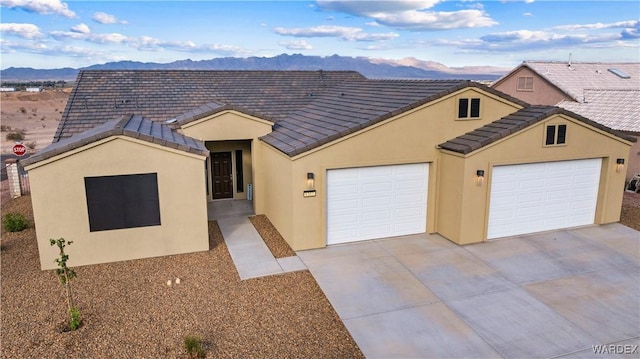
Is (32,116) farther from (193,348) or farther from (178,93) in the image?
(193,348)

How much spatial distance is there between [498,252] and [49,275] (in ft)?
36.0

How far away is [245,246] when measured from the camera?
1188 cm

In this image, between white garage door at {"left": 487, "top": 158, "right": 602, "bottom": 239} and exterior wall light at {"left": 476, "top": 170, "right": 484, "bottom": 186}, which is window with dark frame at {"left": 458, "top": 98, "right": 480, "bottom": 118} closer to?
white garage door at {"left": 487, "top": 158, "right": 602, "bottom": 239}

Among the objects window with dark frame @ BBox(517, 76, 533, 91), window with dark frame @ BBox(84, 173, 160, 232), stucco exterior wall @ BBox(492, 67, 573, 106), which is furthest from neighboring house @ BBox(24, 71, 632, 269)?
window with dark frame @ BBox(517, 76, 533, 91)

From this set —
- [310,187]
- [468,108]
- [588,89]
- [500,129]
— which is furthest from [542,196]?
[588,89]

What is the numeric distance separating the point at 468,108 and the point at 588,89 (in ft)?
58.9

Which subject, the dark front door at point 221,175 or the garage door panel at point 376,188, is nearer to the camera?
the garage door panel at point 376,188

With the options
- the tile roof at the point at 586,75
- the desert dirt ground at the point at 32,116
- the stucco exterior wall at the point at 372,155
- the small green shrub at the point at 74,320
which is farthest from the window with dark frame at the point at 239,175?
the desert dirt ground at the point at 32,116

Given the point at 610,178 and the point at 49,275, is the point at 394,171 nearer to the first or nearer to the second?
the point at 610,178

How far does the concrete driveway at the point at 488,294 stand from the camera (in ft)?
23.9

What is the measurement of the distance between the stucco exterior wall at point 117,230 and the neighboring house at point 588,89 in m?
18.5

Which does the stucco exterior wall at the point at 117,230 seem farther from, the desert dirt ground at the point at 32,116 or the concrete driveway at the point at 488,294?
the desert dirt ground at the point at 32,116

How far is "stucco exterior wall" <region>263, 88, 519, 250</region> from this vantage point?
450 inches

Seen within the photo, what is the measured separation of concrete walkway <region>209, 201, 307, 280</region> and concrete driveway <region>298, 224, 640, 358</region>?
834 mm
